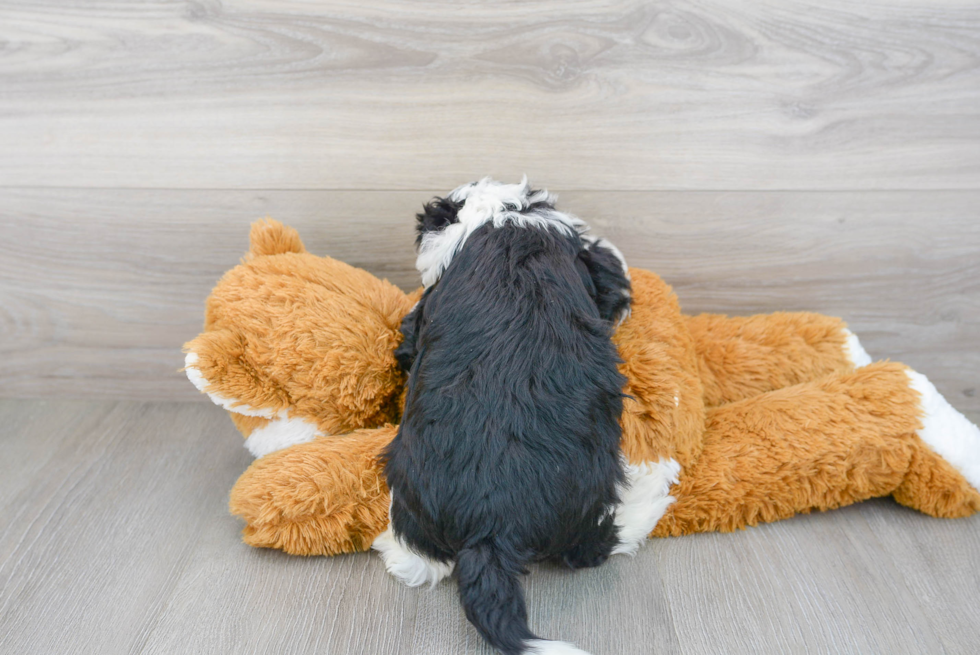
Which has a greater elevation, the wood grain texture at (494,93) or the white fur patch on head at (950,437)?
the wood grain texture at (494,93)

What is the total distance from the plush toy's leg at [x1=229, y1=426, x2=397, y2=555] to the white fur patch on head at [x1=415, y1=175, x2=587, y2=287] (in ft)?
0.96

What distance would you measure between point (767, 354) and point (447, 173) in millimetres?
656

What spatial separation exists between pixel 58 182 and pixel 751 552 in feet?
4.52

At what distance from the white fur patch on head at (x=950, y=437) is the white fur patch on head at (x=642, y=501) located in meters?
0.40

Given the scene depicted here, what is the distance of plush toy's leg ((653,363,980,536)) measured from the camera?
1036mm

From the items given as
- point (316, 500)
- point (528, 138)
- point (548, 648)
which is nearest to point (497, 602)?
point (548, 648)

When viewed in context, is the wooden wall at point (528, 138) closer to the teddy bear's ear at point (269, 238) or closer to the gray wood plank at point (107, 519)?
the teddy bear's ear at point (269, 238)

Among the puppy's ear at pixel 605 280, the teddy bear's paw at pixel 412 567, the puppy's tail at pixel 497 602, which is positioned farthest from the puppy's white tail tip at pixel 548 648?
the puppy's ear at pixel 605 280

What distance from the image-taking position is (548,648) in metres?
0.79

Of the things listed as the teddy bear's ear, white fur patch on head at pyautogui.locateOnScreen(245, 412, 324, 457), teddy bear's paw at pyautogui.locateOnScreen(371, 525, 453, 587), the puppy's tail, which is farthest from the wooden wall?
the puppy's tail

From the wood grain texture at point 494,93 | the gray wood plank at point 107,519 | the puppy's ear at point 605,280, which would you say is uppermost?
the wood grain texture at point 494,93

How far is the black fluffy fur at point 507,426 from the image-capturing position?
830 mm

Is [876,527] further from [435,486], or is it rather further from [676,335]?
[435,486]

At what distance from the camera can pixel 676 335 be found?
3.56 feet
